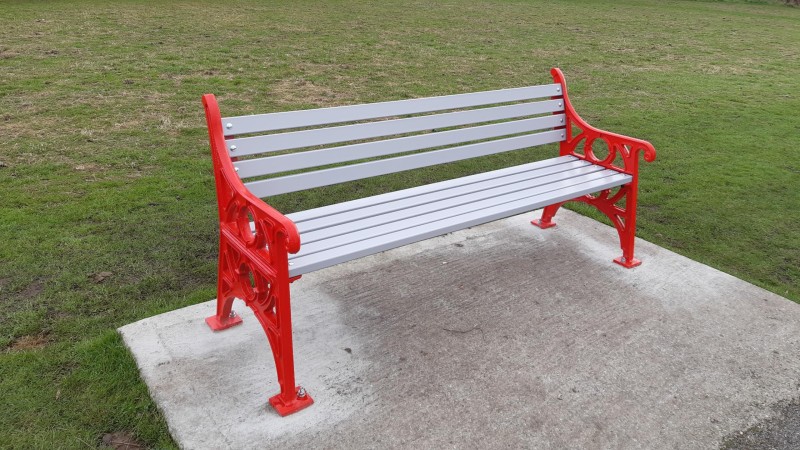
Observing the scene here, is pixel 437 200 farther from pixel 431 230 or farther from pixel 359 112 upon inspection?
pixel 359 112

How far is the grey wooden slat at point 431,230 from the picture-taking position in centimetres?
285

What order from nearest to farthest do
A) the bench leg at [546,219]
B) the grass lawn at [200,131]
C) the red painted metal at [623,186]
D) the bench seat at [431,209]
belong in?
the bench seat at [431,209] → the grass lawn at [200,131] → the red painted metal at [623,186] → the bench leg at [546,219]

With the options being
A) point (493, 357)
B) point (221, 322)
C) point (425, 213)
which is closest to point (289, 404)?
point (221, 322)

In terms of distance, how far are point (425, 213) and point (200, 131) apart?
3969 millimetres

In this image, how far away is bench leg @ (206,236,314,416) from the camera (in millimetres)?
2725

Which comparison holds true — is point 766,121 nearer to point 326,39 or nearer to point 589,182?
point 589,182

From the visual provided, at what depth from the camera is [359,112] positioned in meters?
3.53

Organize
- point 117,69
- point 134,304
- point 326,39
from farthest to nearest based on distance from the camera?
point 326,39 → point 117,69 → point 134,304

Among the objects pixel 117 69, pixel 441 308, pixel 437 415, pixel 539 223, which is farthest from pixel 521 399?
pixel 117 69

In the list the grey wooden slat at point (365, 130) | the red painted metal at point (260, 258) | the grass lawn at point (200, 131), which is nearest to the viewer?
the red painted metal at point (260, 258)

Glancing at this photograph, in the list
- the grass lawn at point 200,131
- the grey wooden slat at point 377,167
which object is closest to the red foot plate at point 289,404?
the grass lawn at point 200,131

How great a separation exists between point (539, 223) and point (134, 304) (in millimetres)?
2786

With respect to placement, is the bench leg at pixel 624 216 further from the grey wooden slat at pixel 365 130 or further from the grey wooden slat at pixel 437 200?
the grey wooden slat at pixel 365 130

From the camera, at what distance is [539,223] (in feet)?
15.8
